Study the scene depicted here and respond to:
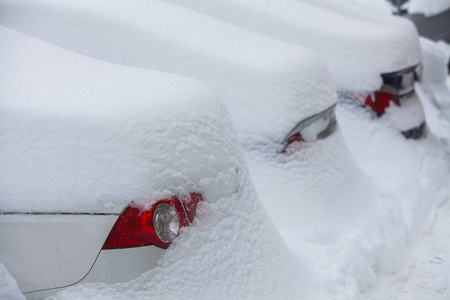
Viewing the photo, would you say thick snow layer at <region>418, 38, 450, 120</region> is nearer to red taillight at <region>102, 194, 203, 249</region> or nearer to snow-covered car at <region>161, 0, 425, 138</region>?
snow-covered car at <region>161, 0, 425, 138</region>

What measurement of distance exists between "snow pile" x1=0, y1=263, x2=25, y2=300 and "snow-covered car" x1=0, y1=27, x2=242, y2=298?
0.33 ft

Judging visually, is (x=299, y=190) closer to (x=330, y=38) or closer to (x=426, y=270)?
(x=426, y=270)

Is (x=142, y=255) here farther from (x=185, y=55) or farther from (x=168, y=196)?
(x=185, y=55)

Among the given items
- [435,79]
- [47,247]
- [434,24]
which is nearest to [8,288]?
[47,247]

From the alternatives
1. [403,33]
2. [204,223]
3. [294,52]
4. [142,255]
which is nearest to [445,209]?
[403,33]

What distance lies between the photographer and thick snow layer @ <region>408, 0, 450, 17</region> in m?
8.10

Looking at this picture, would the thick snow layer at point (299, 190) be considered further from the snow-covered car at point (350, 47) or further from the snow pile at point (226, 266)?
the snow-covered car at point (350, 47)

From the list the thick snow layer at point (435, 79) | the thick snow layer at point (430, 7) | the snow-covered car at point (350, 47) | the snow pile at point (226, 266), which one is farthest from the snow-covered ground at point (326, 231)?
the thick snow layer at point (430, 7)

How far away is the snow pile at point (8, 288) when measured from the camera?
152 centimetres

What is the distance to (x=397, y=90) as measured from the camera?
3822 mm

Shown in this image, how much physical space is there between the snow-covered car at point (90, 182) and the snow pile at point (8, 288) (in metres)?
0.10

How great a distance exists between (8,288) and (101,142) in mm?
471

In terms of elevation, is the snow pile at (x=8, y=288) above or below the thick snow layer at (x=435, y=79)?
above

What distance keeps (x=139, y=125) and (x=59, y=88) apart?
0.36m
